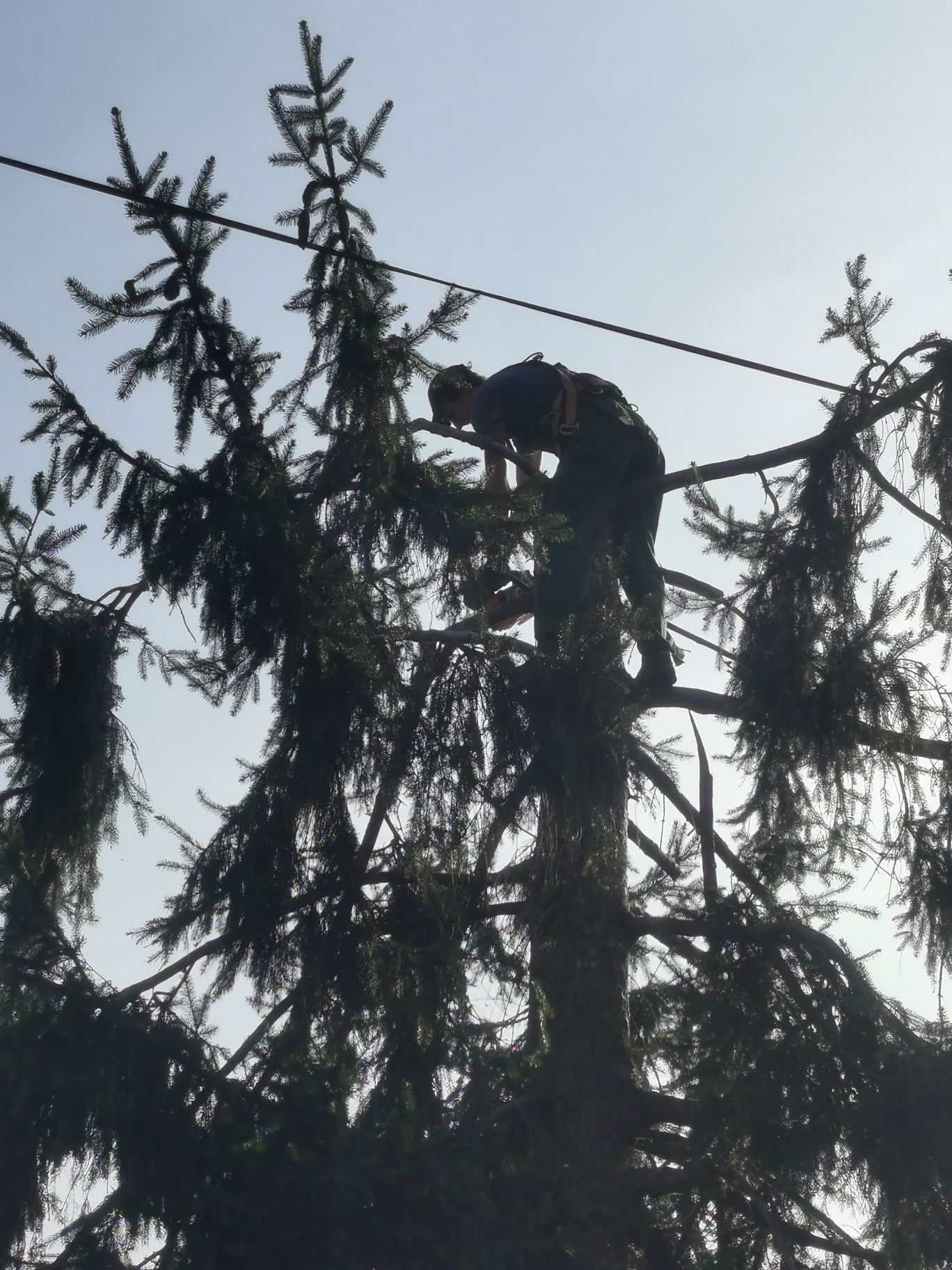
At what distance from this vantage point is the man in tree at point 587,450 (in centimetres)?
674

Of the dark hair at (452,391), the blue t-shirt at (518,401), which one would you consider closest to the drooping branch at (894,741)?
the blue t-shirt at (518,401)

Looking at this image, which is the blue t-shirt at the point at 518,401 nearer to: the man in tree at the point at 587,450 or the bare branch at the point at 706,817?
the man in tree at the point at 587,450

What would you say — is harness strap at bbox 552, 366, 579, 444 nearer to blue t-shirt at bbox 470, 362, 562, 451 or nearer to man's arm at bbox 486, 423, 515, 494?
blue t-shirt at bbox 470, 362, 562, 451

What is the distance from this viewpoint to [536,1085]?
5816 mm

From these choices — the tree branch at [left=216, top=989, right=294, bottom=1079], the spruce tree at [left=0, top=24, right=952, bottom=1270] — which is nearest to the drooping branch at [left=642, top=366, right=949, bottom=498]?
the spruce tree at [left=0, top=24, right=952, bottom=1270]

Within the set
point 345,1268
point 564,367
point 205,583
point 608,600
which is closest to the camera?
point 345,1268

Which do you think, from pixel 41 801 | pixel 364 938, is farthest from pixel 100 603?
pixel 364 938

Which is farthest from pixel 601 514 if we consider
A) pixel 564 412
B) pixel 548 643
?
pixel 548 643

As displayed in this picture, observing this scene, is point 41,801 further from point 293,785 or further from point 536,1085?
point 536,1085

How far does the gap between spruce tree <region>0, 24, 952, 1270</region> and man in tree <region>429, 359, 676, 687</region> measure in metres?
0.81

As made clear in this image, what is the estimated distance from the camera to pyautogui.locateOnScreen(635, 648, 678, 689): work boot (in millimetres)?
6652

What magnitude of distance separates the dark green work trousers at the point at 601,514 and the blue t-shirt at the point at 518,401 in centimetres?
17

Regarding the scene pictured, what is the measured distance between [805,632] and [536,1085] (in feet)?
6.64

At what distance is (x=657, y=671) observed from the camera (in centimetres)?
665
